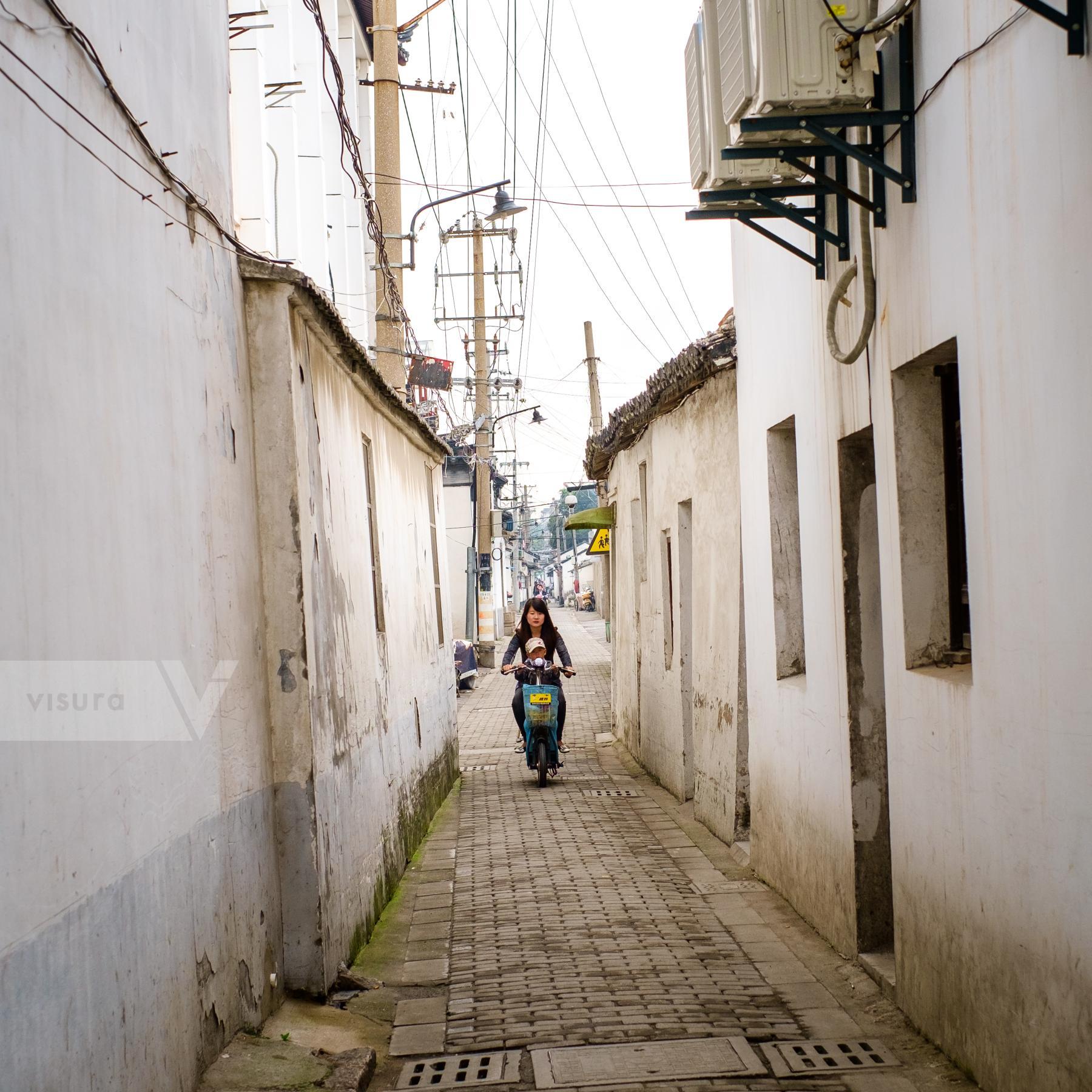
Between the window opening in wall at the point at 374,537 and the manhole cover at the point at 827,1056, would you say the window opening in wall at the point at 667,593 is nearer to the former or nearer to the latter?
the window opening in wall at the point at 374,537

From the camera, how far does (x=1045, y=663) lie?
4.08m

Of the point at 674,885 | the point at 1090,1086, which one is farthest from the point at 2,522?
the point at 674,885

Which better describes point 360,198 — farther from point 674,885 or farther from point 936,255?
point 936,255

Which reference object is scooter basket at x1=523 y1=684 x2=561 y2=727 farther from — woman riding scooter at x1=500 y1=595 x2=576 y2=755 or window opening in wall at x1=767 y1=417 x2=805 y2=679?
window opening in wall at x1=767 y1=417 x2=805 y2=679

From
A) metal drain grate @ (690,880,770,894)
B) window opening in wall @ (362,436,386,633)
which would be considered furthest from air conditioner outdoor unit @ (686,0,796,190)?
metal drain grate @ (690,880,770,894)

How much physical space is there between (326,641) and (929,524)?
3.10 meters

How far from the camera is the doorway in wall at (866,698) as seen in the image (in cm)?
644

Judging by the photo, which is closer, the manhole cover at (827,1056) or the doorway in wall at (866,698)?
the manhole cover at (827,1056)

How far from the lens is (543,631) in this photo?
44.6ft

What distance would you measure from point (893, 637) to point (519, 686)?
8.15 meters

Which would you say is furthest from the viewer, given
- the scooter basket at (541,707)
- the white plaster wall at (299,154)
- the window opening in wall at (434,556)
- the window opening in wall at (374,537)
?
the window opening in wall at (434,556)

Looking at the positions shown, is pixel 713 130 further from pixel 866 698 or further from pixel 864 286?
pixel 866 698
